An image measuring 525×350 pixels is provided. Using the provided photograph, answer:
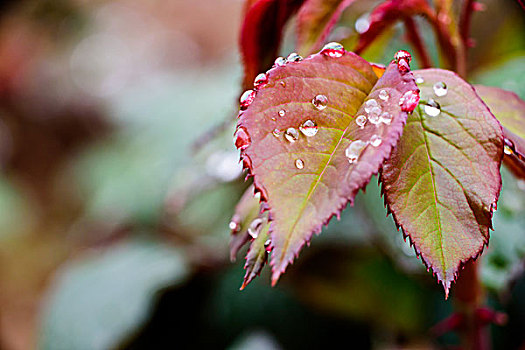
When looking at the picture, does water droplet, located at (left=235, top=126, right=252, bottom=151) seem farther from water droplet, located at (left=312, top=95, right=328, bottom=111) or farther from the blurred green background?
the blurred green background

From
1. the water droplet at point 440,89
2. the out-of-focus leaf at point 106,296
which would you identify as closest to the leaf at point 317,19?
the water droplet at point 440,89

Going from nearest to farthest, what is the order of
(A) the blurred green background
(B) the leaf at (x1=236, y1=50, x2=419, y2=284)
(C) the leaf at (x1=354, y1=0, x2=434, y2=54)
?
(B) the leaf at (x1=236, y1=50, x2=419, y2=284)
(C) the leaf at (x1=354, y1=0, x2=434, y2=54)
(A) the blurred green background

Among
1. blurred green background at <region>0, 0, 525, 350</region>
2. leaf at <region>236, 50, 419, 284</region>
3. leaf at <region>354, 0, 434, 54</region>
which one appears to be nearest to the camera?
leaf at <region>236, 50, 419, 284</region>

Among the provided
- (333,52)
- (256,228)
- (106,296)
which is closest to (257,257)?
(256,228)

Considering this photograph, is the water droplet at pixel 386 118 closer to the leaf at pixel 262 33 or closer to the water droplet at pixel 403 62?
the water droplet at pixel 403 62

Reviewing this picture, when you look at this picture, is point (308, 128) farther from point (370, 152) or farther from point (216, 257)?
point (216, 257)

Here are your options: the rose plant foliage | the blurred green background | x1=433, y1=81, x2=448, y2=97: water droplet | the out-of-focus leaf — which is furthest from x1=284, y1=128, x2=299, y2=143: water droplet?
the out-of-focus leaf
